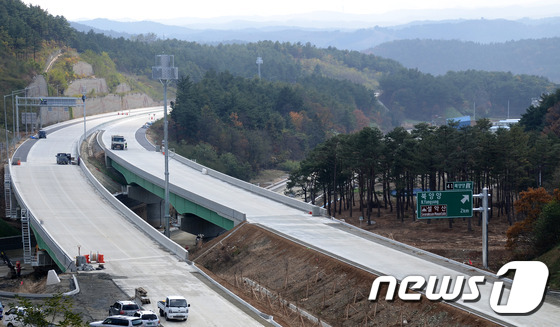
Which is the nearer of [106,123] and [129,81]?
[106,123]

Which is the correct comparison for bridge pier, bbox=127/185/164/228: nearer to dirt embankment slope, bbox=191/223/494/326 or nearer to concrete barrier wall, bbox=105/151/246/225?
concrete barrier wall, bbox=105/151/246/225

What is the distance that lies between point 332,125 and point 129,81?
1997 inches

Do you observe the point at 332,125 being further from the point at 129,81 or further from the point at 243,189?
the point at 243,189

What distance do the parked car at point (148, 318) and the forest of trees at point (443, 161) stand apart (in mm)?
42727

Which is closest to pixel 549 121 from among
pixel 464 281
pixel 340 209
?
pixel 340 209

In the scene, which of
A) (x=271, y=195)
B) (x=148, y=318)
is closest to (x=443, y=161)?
(x=271, y=195)

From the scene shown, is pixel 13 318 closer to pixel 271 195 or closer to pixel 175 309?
pixel 175 309

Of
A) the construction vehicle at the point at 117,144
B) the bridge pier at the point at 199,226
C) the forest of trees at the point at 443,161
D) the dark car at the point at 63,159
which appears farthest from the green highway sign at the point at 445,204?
the construction vehicle at the point at 117,144

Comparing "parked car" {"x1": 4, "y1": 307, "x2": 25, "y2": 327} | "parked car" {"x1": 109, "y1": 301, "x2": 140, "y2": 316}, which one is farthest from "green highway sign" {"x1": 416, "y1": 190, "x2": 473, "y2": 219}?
"parked car" {"x1": 4, "y1": 307, "x2": 25, "y2": 327}

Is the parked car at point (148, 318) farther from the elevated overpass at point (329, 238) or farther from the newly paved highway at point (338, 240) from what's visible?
the newly paved highway at point (338, 240)

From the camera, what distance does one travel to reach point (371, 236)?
2323 inches

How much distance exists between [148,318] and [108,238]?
2680 centimetres

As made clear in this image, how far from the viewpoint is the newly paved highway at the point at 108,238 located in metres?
43.3

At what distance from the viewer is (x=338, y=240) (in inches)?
2243
